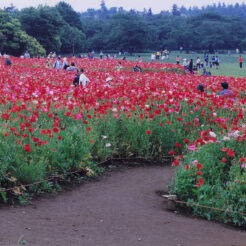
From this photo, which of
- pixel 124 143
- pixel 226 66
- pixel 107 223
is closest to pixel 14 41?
pixel 226 66

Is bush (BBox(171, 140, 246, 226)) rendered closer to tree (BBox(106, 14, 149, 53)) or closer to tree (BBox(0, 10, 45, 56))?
tree (BBox(0, 10, 45, 56))

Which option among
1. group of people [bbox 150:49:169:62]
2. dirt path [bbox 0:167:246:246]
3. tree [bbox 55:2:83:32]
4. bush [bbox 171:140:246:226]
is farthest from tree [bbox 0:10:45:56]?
bush [bbox 171:140:246:226]

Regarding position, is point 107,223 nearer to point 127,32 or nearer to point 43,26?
point 43,26

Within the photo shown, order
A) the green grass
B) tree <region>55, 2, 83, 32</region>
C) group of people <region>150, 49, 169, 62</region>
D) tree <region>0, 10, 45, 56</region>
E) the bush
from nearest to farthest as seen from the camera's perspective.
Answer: the bush < the green grass < tree <region>0, 10, 45, 56</region> < group of people <region>150, 49, 169, 62</region> < tree <region>55, 2, 83, 32</region>

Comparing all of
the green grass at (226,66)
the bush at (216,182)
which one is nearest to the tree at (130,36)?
the green grass at (226,66)

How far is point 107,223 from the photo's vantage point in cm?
503

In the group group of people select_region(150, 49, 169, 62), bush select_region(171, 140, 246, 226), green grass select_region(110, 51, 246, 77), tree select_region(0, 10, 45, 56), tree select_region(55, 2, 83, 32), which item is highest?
tree select_region(55, 2, 83, 32)

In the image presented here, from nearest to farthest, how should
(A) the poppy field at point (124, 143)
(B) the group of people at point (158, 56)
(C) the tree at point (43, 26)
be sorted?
(A) the poppy field at point (124, 143), (B) the group of people at point (158, 56), (C) the tree at point (43, 26)

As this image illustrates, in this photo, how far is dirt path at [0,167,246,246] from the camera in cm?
446

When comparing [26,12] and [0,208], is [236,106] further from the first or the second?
[26,12]

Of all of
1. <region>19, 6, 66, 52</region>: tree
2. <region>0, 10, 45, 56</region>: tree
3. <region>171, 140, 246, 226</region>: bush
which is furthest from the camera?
<region>19, 6, 66, 52</region>: tree

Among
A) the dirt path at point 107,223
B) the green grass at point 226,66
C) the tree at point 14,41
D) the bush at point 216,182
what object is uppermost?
the tree at point 14,41

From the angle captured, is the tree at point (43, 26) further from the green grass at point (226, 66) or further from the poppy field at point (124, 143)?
the poppy field at point (124, 143)

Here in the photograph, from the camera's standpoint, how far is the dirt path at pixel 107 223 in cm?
446
